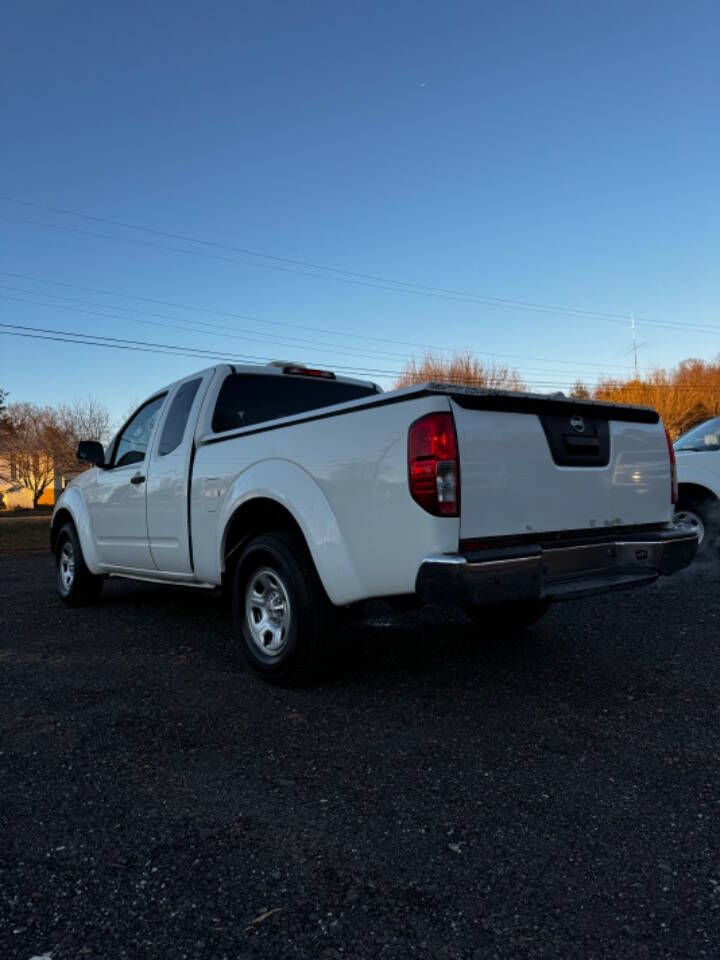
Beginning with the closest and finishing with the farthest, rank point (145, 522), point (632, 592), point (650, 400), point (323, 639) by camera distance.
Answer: point (323, 639)
point (145, 522)
point (632, 592)
point (650, 400)

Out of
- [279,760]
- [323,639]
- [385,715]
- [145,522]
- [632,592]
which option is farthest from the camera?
[632,592]

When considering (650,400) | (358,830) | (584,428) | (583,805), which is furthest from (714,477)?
(650,400)

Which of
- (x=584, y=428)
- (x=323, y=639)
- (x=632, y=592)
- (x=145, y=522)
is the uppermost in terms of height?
(x=584, y=428)

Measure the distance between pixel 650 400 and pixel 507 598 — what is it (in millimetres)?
35173

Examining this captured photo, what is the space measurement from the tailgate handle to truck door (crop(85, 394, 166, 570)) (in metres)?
3.33

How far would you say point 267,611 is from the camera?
3.94 metres

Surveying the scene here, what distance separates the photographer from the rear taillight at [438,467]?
9.50 feet

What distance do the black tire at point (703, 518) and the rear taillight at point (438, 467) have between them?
5.57 m

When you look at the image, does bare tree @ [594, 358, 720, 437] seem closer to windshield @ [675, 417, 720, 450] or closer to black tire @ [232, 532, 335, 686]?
windshield @ [675, 417, 720, 450]

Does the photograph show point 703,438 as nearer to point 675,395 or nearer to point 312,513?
point 312,513

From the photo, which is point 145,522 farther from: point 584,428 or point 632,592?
point 632,592

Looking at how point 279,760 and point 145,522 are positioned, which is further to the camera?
point 145,522

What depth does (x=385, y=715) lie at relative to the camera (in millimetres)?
3342

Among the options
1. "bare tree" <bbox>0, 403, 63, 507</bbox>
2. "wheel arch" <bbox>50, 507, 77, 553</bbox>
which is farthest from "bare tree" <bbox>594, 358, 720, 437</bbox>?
"bare tree" <bbox>0, 403, 63, 507</bbox>
